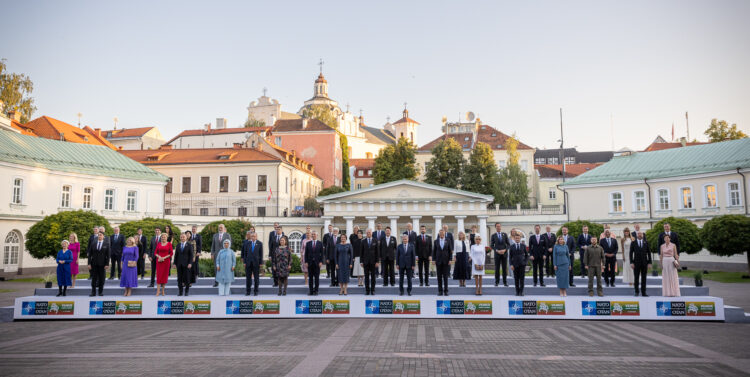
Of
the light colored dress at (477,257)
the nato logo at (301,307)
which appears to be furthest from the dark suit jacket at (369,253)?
the light colored dress at (477,257)

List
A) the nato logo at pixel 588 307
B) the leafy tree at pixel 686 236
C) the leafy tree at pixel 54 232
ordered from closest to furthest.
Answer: the nato logo at pixel 588 307
the leafy tree at pixel 54 232
the leafy tree at pixel 686 236

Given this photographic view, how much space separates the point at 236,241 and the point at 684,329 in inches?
1252

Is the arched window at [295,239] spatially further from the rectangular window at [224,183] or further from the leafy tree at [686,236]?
the leafy tree at [686,236]

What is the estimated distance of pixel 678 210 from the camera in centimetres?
4084

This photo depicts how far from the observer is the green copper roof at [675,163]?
126ft

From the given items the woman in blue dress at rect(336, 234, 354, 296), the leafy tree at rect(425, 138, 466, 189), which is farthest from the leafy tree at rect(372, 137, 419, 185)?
the woman in blue dress at rect(336, 234, 354, 296)

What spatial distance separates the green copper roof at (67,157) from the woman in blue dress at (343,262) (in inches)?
1092

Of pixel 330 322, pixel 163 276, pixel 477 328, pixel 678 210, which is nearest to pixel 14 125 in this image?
pixel 163 276

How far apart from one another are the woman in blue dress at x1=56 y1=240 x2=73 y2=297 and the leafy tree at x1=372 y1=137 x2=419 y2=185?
47.9 m

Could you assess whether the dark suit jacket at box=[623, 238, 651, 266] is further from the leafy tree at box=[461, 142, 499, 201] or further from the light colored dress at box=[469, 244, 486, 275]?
the leafy tree at box=[461, 142, 499, 201]

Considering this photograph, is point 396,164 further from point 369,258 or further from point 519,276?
point 519,276

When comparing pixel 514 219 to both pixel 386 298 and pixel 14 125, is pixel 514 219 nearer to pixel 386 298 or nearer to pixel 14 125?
pixel 386 298

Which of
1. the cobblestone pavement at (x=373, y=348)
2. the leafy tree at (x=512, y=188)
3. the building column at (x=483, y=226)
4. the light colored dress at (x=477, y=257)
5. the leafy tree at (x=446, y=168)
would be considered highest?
the leafy tree at (x=446, y=168)

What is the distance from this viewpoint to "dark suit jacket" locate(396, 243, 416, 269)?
16408mm
